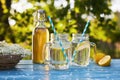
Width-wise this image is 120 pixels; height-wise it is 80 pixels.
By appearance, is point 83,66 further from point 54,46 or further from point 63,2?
point 63,2

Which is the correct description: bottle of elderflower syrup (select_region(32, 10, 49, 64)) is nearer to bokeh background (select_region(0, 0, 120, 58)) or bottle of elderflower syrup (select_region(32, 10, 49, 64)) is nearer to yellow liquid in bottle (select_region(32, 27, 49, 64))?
yellow liquid in bottle (select_region(32, 27, 49, 64))

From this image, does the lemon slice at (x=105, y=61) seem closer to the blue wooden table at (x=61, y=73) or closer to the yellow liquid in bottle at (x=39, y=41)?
the blue wooden table at (x=61, y=73)

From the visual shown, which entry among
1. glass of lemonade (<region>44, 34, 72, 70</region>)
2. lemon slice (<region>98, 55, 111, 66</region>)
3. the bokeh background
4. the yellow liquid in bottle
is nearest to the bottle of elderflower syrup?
the yellow liquid in bottle

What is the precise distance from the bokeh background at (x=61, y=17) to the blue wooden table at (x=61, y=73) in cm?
159

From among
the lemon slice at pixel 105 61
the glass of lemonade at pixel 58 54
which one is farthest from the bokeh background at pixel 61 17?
the glass of lemonade at pixel 58 54

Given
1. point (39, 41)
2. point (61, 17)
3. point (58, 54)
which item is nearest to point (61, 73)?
point (58, 54)

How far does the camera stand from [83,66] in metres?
1.60

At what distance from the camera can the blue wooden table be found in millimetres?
1324

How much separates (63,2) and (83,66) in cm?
164

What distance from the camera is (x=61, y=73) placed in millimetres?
1419

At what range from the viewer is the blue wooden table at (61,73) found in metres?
1.32

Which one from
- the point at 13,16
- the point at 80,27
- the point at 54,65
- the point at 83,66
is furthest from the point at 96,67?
the point at 13,16

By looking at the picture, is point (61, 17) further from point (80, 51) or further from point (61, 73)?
point (61, 73)

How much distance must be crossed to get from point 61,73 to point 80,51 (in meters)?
0.20
